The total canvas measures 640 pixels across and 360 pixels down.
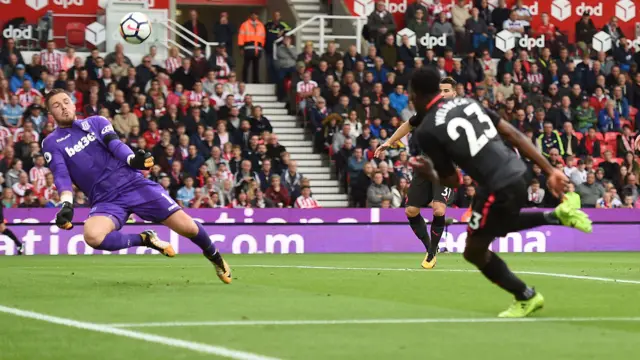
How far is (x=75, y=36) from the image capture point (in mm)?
30172

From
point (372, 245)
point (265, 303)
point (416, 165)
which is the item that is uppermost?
point (416, 165)

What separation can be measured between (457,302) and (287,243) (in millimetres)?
14002

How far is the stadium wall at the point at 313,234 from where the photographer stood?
23.2m

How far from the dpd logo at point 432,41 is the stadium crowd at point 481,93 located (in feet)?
0.35

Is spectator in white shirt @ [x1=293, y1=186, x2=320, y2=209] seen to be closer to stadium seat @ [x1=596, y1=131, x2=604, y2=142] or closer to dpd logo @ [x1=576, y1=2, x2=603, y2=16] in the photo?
stadium seat @ [x1=596, y1=131, x2=604, y2=142]

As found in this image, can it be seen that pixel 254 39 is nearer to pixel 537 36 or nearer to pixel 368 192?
pixel 368 192

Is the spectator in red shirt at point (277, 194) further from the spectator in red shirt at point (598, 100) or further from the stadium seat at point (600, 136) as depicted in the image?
the spectator in red shirt at point (598, 100)

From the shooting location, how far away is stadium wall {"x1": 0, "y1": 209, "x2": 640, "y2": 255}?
23156mm

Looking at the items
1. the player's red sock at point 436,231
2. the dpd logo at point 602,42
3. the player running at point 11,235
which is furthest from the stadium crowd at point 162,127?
the dpd logo at point 602,42

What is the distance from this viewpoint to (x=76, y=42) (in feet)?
98.9

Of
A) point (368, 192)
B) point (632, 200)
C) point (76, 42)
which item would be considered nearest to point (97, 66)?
point (76, 42)

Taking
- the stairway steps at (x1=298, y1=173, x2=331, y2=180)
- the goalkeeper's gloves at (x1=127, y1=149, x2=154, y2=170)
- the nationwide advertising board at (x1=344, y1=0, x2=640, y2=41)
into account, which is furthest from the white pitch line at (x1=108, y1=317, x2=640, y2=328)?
the nationwide advertising board at (x1=344, y1=0, x2=640, y2=41)

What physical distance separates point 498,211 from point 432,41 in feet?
75.6

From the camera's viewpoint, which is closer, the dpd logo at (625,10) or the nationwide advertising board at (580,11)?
the nationwide advertising board at (580,11)
